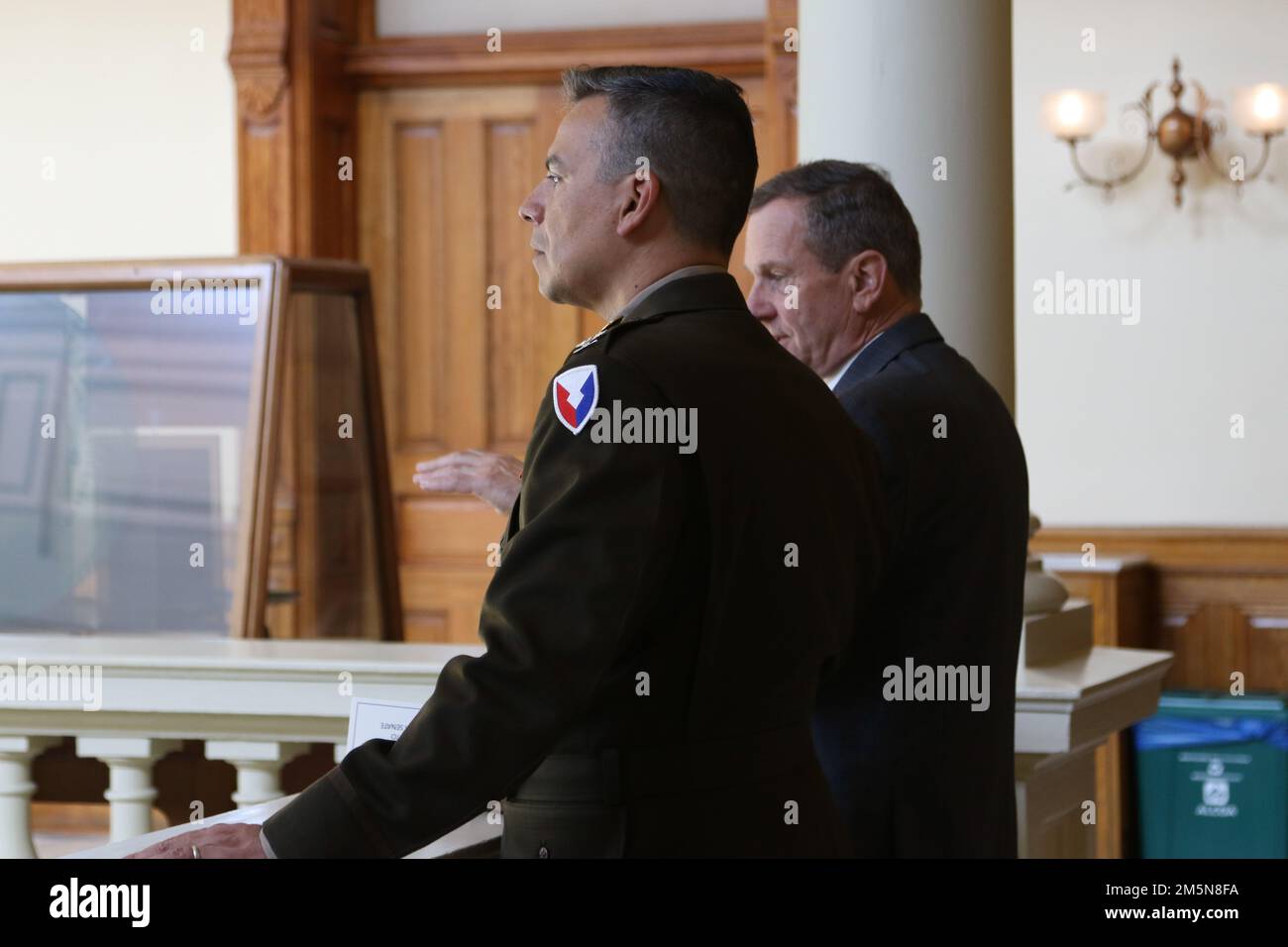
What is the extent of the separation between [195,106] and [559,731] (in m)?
5.24

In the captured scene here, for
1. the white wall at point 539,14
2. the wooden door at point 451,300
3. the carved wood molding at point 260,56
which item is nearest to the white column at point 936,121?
the white wall at point 539,14

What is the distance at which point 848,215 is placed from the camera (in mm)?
1932

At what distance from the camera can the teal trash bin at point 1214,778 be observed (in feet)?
16.3

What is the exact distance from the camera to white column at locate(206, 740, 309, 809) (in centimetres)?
235

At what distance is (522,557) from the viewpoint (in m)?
1.25

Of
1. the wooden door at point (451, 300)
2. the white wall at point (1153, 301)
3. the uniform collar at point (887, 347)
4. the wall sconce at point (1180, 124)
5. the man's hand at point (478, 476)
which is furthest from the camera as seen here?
the wooden door at point (451, 300)

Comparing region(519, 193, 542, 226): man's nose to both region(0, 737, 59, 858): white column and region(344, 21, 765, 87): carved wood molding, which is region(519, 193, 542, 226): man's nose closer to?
region(0, 737, 59, 858): white column

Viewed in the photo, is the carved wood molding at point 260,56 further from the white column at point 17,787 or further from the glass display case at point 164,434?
the white column at point 17,787

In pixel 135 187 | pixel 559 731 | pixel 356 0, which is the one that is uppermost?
pixel 356 0

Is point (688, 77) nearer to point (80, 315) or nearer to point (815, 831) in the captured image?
point (815, 831)

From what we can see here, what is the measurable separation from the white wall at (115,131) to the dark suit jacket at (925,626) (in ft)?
14.9

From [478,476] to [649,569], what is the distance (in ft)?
1.67

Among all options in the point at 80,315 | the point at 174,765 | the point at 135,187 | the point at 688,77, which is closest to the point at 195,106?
the point at 135,187
